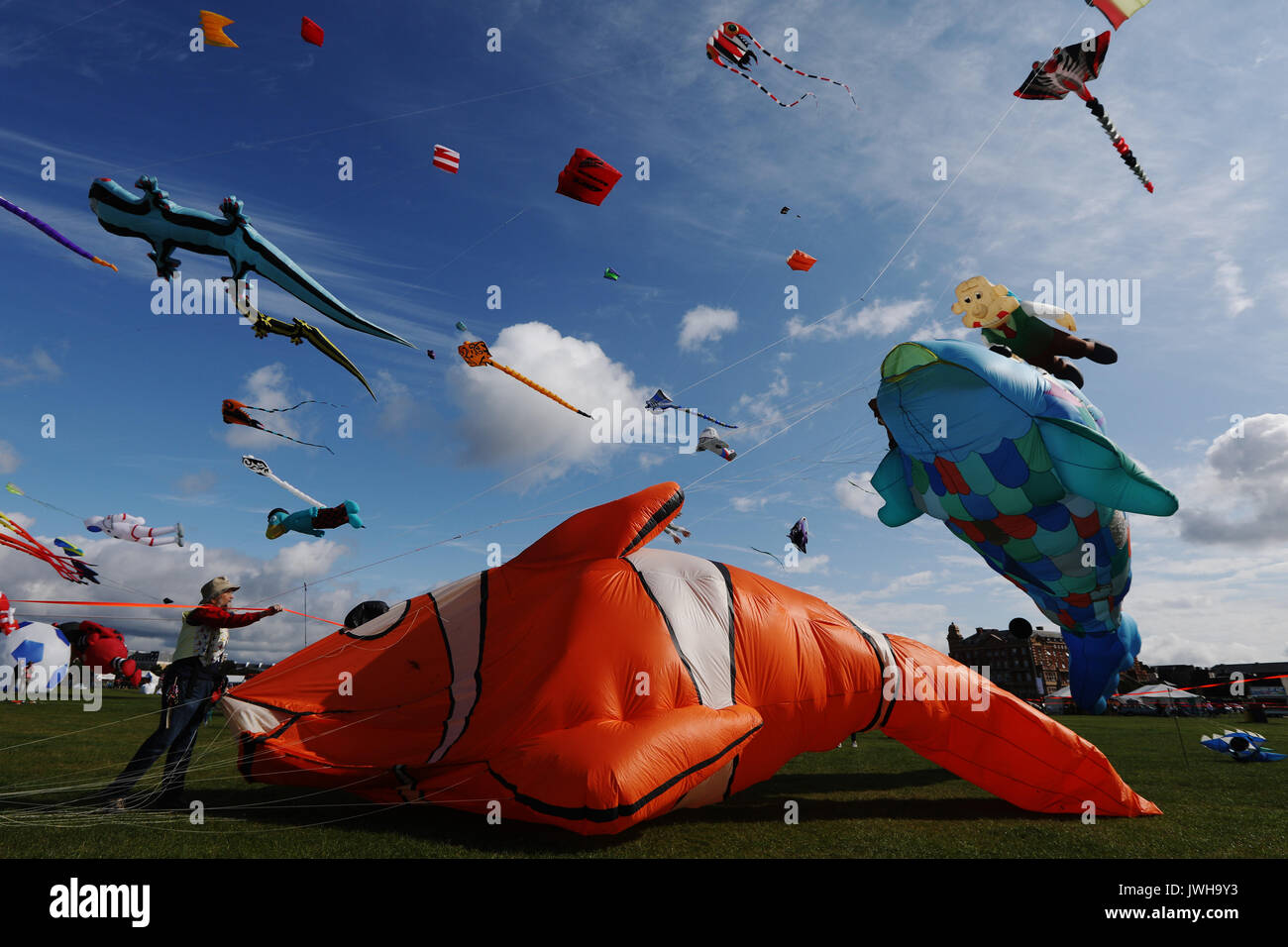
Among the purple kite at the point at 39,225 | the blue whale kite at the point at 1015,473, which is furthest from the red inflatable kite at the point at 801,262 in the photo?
the purple kite at the point at 39,225

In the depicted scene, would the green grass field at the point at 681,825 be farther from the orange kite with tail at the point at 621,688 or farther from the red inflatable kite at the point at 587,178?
the red inflatable kite at the point at 587,178

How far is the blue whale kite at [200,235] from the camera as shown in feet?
23.5

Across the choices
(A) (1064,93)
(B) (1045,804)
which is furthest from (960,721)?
(A) (1064,93)

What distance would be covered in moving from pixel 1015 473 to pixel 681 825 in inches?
287

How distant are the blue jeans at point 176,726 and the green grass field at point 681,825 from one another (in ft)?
0.58

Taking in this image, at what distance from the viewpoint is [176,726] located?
6.53 meters

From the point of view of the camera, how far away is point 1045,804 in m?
7.34

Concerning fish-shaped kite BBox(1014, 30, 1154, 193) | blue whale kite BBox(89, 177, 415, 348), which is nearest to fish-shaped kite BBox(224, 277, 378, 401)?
blue whale kite BBox(89, 177, 415, 348)

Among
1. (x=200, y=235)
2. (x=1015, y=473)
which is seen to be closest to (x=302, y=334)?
(x=200, y=235)

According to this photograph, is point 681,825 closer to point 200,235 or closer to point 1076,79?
point 200,235

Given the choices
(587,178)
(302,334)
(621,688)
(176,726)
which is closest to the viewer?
(621,688)

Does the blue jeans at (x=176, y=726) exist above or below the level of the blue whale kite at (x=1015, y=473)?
below

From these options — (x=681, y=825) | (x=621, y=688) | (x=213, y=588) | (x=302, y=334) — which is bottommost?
(x=681, y=825)
